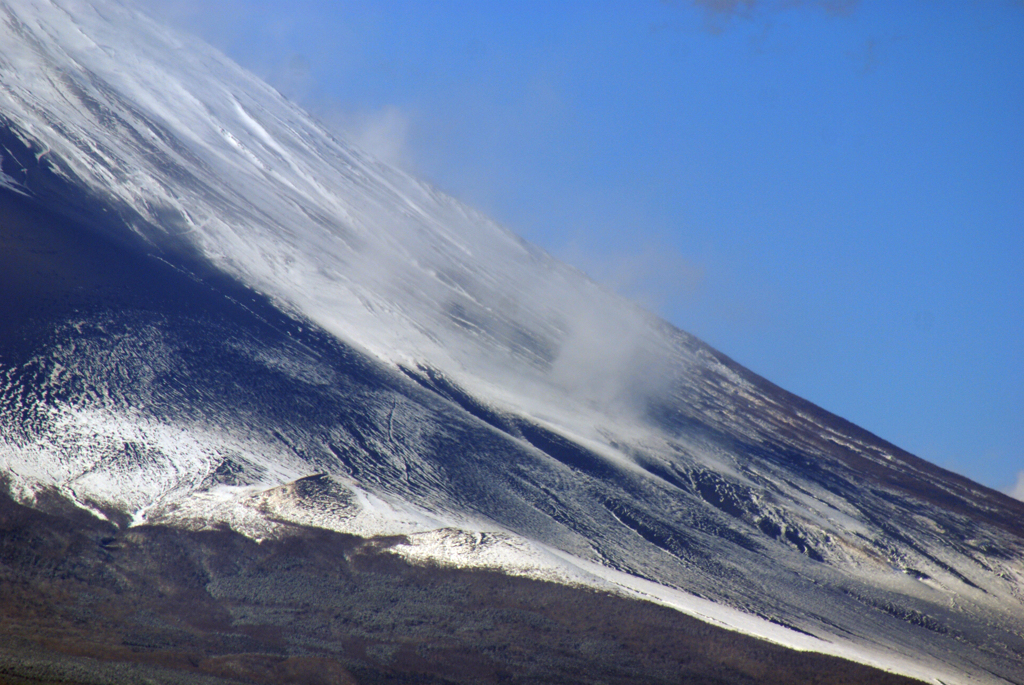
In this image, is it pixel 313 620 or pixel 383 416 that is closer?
pixel 313 620

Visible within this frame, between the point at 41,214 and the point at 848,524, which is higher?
the point at 848,524

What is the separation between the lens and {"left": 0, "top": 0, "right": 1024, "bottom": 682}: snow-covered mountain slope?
14.4 metres

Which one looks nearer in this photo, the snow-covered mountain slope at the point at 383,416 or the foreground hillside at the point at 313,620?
the foreground hillside at the point at 313,620

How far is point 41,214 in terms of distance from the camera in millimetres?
18688

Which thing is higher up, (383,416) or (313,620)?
(383,416)

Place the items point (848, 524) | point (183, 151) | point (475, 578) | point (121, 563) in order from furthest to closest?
point (183, 151), point (848, 524), point (475, 578), point (121, 563)

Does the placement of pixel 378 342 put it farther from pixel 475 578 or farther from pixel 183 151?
pixel 183 151

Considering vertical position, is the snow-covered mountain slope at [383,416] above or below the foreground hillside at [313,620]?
above

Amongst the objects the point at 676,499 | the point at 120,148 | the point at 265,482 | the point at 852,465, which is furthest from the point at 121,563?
the point at 852,465

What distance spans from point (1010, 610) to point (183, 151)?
2831 centimetres

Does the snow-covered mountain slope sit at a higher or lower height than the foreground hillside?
higher

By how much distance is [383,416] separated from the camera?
18.0 metres

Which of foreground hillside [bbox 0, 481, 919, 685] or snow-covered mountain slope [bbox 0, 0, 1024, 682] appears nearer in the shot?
foreground hillside [bbox 0, 481, 919, 685]

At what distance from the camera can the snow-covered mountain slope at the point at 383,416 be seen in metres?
14.4
